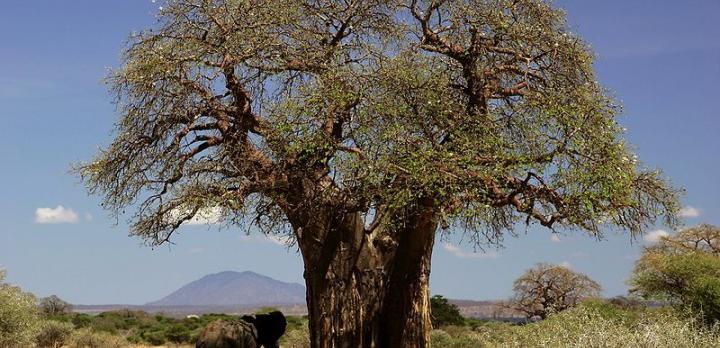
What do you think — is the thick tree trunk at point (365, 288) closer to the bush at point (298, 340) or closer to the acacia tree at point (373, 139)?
the acacia tree at point (373, 139)

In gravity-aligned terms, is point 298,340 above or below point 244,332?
above

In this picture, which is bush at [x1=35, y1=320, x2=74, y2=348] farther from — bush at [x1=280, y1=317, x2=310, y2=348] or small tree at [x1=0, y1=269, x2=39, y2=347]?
bush at [x1=280, y1=317, x2=310, y2=348]

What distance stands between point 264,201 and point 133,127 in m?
3.56

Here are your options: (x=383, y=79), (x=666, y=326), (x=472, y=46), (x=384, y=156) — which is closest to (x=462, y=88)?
(x=472, y=46)

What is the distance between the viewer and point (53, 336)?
1348 inches

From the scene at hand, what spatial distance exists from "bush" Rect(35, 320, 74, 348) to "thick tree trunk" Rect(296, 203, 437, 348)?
20.6 meters

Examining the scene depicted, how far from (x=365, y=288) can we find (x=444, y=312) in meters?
31.2

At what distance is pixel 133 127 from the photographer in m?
18.5

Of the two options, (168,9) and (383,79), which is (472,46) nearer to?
(383,79)

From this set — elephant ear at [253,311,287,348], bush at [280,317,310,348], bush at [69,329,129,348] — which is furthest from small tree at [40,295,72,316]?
elephant ear at [253,311,287,348]

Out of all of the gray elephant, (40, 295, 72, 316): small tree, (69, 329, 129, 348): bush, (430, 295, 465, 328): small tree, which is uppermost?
(40, 295, 72, 316): small tree

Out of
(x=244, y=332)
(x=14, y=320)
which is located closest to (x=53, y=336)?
(x=14, y=320)

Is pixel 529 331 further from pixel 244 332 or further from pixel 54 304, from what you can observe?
pixel 54 304

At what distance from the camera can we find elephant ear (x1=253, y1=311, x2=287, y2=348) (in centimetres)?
1830
